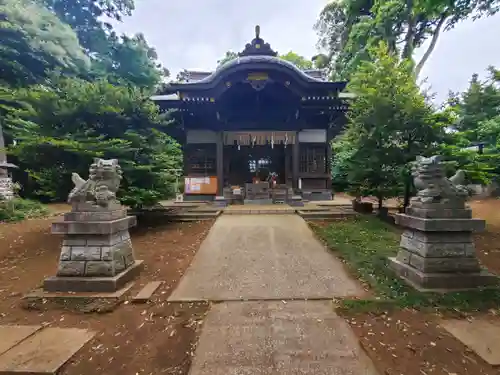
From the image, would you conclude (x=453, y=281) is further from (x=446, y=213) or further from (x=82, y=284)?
(x=82, y=284)

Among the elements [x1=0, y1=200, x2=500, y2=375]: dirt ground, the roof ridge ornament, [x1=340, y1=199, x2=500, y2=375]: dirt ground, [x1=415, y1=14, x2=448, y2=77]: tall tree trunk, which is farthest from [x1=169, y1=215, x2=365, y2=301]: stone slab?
[x1=415, y1=14, x2=448, y2=77]: tall tree trunk

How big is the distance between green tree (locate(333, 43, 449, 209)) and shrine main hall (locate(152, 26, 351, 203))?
11.5 ft

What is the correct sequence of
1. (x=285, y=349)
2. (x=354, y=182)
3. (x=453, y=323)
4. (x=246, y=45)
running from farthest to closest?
(x=246, y=45) → (x=354, y=182) → (x=453, y=323) → (x=285, y=349)

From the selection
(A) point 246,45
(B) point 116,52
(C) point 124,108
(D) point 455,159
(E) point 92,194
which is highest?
(B) point 116,52

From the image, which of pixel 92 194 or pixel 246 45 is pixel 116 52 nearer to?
pixel 246 45

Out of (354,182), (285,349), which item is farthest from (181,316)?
(354,182)

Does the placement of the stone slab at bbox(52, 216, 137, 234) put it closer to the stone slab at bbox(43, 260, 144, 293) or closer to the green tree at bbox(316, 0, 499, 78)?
the stone slab at bbox(43, 260, 144, 293)

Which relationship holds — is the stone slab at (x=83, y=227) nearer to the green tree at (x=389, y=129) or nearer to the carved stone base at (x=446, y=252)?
the carved stone base at (x=446, y=252)

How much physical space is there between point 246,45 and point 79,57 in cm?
920

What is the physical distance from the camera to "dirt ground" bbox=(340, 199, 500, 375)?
2.10 m

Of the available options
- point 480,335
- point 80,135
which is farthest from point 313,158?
point 480,335

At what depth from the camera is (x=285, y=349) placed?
231cm

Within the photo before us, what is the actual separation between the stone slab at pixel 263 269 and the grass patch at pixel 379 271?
27 centimetres

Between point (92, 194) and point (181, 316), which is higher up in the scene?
point (92, 194)
